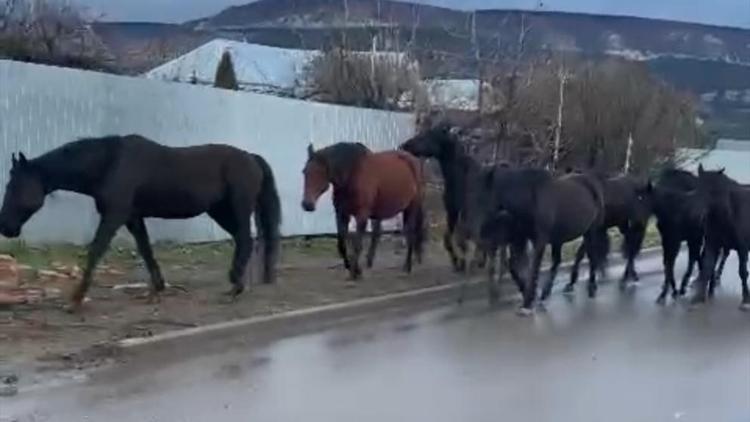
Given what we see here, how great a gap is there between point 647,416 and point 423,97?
77.2ft

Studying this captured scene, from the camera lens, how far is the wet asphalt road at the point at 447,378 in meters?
10.5

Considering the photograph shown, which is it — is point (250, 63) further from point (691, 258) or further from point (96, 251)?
point (96, 251)

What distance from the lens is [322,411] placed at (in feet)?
34.5

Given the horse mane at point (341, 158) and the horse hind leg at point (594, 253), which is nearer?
the horse mane at point (341, 158)

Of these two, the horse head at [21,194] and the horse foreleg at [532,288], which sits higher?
the horse head at [21,194]

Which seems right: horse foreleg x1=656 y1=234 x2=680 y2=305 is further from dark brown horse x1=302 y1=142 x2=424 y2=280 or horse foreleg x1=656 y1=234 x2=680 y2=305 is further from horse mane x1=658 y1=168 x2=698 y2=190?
dark brown horse x1=302 y1=142 x2=424 y2=280

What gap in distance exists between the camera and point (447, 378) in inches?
484

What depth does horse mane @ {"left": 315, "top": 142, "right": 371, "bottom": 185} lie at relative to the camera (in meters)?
19.4

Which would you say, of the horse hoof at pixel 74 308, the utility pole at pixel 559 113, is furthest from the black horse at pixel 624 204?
the utility pole at pixel 559 113

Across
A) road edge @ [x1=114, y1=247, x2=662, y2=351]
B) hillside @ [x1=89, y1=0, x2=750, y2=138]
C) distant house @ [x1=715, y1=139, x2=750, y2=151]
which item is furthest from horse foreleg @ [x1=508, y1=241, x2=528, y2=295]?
distant house @ [x1=715, y1=139, x2=750, y2=151]

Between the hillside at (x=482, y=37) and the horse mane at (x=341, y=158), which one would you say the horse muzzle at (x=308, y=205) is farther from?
the hillside at (x=482, y=37)

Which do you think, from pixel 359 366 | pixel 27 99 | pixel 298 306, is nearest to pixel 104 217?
pixel 298 306

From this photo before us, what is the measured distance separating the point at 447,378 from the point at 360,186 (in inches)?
309

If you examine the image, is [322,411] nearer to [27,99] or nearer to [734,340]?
[734,340]
